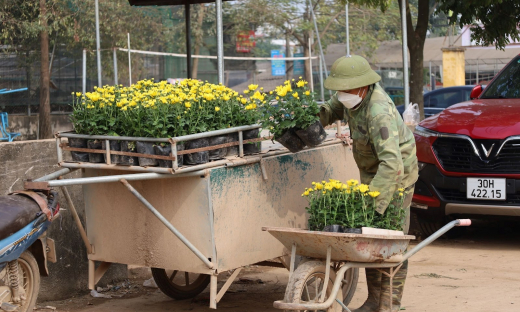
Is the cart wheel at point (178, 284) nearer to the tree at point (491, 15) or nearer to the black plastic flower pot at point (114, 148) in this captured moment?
the black plastic flower pot at point (114, 148)

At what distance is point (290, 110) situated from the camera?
170 inches

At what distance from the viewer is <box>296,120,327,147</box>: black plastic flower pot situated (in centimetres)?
433

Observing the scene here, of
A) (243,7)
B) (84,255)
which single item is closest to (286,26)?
(243,7)

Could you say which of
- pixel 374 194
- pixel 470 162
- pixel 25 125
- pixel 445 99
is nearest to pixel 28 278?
pixel 374 194

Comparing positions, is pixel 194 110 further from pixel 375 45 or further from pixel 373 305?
pixel 375 45

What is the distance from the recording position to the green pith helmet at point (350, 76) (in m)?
4.10

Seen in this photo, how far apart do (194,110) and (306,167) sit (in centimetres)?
106

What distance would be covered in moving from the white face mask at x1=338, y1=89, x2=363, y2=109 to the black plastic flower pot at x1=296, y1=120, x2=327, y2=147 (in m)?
0.26

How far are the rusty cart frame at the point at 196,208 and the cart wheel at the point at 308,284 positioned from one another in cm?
52

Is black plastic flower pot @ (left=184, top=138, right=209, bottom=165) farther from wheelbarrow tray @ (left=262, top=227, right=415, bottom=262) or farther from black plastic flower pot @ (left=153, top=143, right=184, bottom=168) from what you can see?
wheelbarrow tray @ (left=262, top=227, right=415, bottom=262)

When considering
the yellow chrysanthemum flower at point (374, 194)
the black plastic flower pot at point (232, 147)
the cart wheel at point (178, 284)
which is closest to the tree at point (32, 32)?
the cart wheel at point (178, 284)

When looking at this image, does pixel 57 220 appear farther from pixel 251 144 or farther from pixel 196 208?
pixel 251 144

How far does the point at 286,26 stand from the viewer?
1093 inches

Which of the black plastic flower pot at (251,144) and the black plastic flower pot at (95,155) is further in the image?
the black plastic flower pot at (251,144)
